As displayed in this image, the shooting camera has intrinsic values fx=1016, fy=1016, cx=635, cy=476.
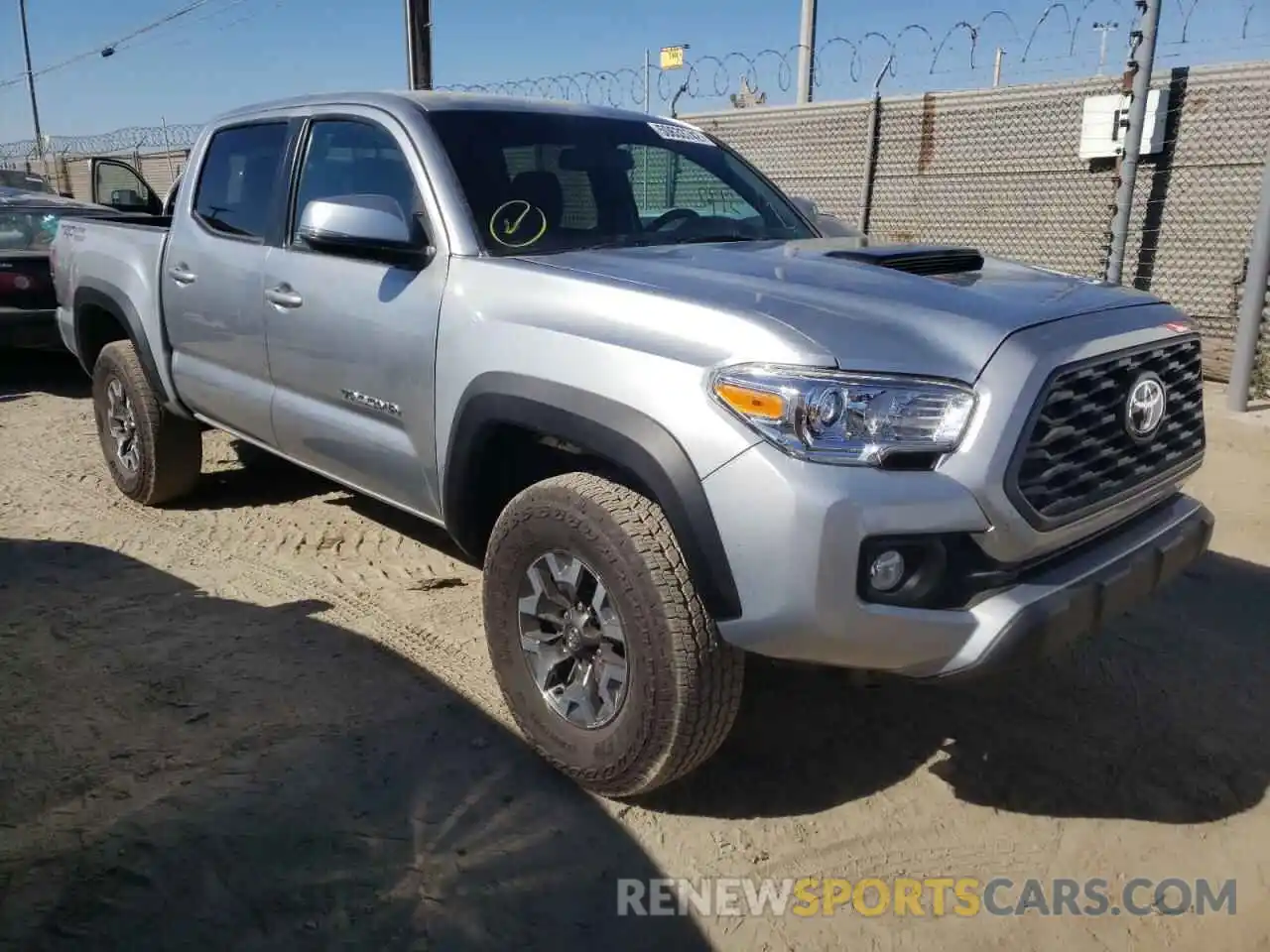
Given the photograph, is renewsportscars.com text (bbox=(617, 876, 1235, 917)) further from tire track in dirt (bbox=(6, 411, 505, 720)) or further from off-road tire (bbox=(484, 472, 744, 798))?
tire track in dirt (bbox=(6, 411, 505, 720))

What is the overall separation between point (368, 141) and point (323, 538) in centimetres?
196

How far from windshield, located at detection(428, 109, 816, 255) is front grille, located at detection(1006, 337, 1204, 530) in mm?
1455

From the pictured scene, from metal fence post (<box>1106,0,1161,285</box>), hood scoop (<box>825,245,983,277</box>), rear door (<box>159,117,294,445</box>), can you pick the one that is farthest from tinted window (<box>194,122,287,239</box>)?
metal fence post (<box>1106,0,1161,285</box>)

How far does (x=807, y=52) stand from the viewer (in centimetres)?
1198

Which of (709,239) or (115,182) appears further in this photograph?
(115,182)

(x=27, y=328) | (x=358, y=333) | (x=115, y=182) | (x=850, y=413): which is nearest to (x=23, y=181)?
(x=115, y=182)

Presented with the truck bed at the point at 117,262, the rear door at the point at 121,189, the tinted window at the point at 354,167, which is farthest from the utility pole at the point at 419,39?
the tinted window at the point at 354,167

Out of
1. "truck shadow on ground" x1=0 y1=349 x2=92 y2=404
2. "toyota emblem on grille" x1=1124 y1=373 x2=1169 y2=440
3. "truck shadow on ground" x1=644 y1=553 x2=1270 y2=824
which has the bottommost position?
"truck shadow on ground" x1=0 y1=349 x2=92 y2=404

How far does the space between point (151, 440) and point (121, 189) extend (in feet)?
17.8

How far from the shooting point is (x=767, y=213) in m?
3.97

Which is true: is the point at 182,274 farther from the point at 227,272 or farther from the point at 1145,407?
the point at 1145,407

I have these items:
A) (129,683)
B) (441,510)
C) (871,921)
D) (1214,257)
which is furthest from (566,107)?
(1214,257)

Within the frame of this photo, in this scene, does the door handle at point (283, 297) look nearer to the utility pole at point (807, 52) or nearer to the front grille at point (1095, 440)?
the front grille at point (1095, 440)

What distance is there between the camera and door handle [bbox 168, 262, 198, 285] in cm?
434
